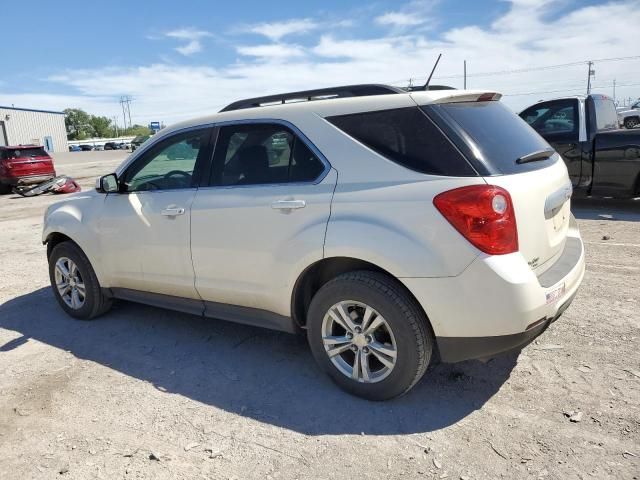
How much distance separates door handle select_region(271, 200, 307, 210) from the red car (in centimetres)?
1826

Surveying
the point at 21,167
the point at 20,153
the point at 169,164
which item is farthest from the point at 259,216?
the point at 20,153

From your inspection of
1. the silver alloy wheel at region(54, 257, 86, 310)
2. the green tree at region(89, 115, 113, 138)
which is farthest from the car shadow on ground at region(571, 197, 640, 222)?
the green tree at region(89, 115, 113, 138)

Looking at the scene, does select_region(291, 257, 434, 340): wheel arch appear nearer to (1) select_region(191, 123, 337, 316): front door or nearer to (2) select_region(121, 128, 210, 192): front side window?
(1) select_region(191, 123, 337, 316): front door

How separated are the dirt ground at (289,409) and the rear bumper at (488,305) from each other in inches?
18.8

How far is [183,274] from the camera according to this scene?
12.7ft

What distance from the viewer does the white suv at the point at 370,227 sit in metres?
2.66

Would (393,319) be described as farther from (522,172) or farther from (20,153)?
(20,153)

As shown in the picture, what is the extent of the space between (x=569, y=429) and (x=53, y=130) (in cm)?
7906

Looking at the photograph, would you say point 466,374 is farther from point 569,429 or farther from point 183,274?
point 183,274

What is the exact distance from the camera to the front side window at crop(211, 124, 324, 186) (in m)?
3.25

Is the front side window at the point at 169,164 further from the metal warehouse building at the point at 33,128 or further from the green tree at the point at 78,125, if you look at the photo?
the green tree at the point at 78,125

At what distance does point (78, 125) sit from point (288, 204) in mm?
139083

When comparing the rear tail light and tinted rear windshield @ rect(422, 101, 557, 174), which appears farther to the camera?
tinted rear windshield @ rect(422, 101, 557, 174)

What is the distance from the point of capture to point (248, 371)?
11.8 ft
